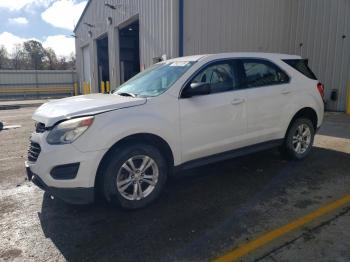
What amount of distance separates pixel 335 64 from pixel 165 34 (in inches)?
256

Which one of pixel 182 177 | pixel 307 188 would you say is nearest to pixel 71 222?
pixel 182 177

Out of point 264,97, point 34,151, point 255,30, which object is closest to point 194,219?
point 34,151

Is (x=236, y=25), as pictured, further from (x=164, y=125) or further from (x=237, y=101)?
(x=164, y=125)

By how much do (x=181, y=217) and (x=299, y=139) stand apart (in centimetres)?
295

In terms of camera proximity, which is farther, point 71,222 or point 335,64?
point 335,64

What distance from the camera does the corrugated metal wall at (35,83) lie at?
2767 centimetres

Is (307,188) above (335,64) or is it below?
below

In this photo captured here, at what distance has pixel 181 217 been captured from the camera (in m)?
3.49

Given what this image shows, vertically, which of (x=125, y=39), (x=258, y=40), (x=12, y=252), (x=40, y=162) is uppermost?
(x=125, y=39)

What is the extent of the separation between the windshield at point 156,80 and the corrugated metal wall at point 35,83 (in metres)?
25.7

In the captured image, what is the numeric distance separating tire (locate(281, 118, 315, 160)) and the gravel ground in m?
0.23

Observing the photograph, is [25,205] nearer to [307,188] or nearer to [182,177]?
[182,177]

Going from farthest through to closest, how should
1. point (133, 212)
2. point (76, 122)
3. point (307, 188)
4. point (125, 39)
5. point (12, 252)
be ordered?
point (125, 39)
point (307, 188)
point (133, 212)
point (76, 122)
point (12, 252)

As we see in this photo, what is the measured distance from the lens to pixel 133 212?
363cm
